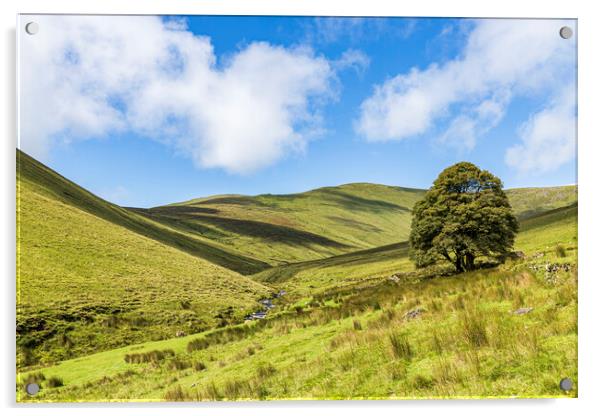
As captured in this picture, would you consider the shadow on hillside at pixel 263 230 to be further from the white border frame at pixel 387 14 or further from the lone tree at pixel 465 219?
the white border frame at pixel 387 14

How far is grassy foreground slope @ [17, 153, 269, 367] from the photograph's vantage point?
12.3 metres

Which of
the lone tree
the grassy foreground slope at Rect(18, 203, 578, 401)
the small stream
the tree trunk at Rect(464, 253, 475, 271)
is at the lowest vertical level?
the small stream

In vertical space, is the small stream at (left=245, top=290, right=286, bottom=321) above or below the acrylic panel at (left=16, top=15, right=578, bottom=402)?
below

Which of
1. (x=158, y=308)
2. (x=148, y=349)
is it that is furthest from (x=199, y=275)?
(x=148, y=349)

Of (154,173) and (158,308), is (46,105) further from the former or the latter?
(158,308)

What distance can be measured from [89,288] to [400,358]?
16.6 metres

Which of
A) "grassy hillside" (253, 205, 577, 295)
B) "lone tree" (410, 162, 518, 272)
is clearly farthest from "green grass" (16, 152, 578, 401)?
"lone tree" (410, 162, 518, 272)

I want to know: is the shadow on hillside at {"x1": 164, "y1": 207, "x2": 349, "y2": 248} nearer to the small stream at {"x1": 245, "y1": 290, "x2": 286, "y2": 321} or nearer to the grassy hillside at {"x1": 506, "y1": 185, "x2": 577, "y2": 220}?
the grassy hillside at {"x1": 506, "y1": 185, "x2": 577, "y2": 220}

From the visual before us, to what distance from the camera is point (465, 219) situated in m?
17.9

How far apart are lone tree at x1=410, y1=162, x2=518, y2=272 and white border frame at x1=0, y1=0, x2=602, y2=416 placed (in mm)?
6115

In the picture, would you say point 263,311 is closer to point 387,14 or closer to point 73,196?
point 387,14

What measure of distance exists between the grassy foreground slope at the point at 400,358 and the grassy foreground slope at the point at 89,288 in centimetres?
207

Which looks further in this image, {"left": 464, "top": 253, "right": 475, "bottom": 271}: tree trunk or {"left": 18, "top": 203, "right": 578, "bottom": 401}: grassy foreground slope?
{"left": 464, "top": 253, "right": 475, "bottom": 271}: tree trunk

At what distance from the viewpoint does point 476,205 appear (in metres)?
17.8
